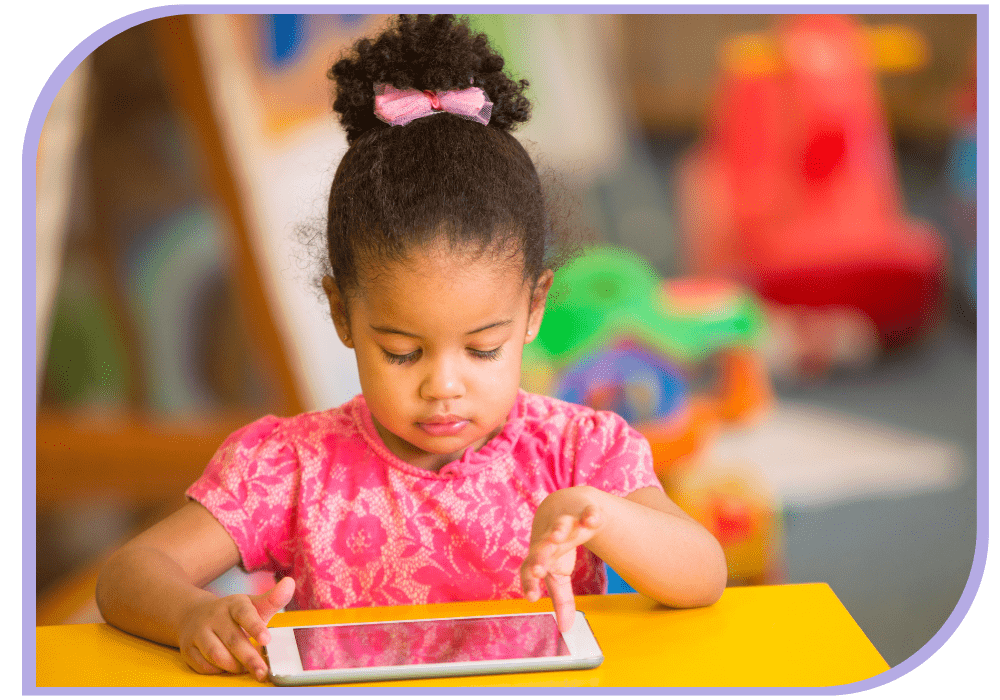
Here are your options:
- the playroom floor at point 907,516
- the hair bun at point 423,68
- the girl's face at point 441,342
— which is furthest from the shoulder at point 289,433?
the playroom floor at point 907,516

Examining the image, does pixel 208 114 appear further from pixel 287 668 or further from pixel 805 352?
pixel 805 352

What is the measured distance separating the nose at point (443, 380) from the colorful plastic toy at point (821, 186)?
71.3 inches

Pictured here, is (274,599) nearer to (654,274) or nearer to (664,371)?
(664,371)

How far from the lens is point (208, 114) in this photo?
1.60 m

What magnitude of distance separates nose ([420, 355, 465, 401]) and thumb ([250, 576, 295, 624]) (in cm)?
15

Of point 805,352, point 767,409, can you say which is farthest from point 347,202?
point 805,352

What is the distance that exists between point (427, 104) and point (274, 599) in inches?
13.3

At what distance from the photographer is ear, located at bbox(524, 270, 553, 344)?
2.31 feet

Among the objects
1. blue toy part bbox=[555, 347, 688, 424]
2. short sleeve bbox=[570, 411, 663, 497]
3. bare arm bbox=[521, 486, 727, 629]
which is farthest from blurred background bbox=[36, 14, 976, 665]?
bare arm bbox=[521, 486, 727, 629]

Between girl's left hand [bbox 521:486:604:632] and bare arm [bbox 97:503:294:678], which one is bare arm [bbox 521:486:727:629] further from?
bare arm [bbox 97:503:294:678]

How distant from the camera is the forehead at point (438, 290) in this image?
0.62 meters

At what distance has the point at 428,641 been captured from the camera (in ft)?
1.82

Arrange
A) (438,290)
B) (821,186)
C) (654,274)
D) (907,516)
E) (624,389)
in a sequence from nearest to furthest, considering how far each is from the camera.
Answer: (438,290)
(624,389)
(907,516)
(654,274)
(821,186)

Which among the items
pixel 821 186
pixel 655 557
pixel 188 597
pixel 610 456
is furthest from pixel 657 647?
pixel 821 186
